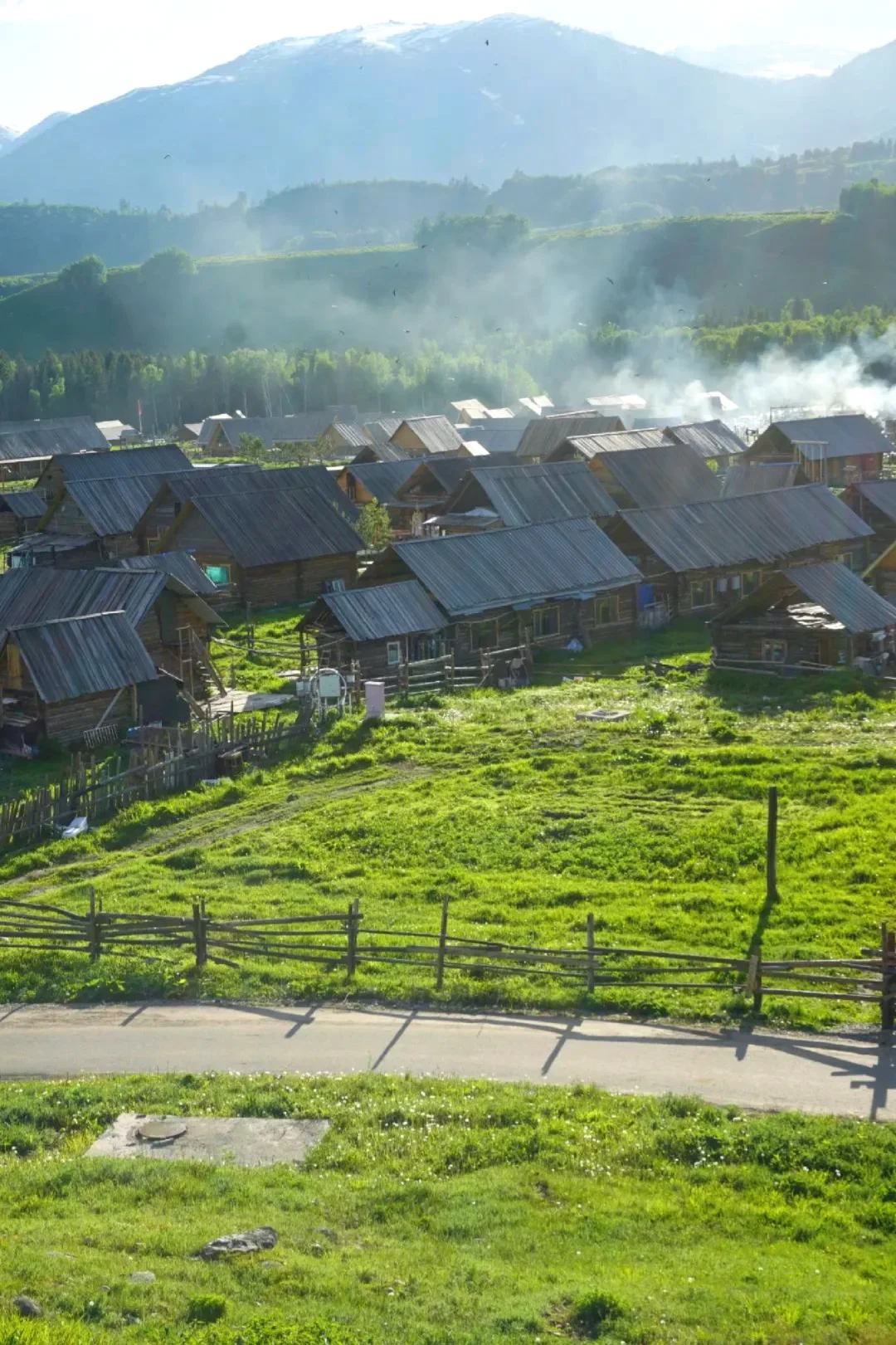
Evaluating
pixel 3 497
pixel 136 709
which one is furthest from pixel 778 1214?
pixel 3 497

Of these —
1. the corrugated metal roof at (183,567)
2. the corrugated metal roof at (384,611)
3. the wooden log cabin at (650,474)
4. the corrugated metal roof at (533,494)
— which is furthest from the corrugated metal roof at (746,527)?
the corrugated metal roof at (183,567)

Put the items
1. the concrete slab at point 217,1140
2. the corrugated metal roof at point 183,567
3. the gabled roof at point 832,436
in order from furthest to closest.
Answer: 1. the gabled roof at point 832,436
2. the corrugated metal roof at point 183,567
3. the concrete slab at point 217,1140

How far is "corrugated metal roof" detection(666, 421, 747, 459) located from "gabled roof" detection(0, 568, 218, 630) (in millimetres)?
48397

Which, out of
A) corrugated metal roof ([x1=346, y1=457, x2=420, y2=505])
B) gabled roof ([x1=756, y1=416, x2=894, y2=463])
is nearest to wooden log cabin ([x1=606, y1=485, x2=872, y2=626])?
gabled roof ([x1=756, y1=416, x2=894, y2=463])

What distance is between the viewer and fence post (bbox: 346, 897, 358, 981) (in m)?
22.0

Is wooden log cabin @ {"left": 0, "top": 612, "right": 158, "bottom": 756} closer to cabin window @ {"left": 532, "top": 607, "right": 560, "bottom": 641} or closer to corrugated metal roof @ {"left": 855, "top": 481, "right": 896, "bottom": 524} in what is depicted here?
cabin window @ {"left": 532, "top": 607, "right": 560, "bottom": 641}

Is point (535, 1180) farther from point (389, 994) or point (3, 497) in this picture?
point (3, 497)

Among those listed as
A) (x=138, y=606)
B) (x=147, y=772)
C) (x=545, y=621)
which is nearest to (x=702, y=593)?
(x=545, y=621)

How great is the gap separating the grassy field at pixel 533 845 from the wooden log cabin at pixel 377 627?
456 cm

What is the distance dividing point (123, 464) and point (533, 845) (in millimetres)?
51804

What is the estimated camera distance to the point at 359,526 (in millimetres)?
67938

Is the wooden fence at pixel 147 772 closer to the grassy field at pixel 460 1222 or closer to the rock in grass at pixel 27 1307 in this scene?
the grassy field at pixel 460 1222

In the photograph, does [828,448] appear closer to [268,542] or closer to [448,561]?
[268,542]

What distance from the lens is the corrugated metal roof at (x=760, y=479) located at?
2916 inches
